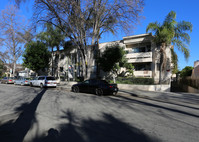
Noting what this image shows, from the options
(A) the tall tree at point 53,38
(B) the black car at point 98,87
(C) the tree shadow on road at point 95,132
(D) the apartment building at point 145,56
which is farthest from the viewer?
(A) the tall tree at point 53,38

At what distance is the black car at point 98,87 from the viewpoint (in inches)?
465

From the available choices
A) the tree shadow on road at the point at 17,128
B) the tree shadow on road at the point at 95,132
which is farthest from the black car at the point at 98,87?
the tree shadow on road at the point at 17,128

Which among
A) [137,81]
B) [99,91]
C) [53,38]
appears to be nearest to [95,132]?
[99,91]

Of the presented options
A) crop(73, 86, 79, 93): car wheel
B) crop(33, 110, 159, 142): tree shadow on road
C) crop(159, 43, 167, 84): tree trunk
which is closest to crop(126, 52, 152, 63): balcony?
crop(159, 43, 167, 84): tree trunk

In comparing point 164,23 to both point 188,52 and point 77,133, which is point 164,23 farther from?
point 77,133

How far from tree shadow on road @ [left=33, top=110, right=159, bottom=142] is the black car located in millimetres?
6611

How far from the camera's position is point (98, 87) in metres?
12.1

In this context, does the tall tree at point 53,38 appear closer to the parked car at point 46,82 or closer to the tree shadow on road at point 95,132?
the parked car at point 46,82

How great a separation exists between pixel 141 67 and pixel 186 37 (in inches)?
310

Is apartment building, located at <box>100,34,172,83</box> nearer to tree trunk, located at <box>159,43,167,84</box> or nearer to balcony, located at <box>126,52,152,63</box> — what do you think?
balcony, located at <box>126,52,152,63</box>

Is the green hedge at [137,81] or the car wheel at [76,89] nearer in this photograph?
the car wheel at [76,89]

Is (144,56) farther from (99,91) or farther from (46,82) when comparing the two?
(46,82)

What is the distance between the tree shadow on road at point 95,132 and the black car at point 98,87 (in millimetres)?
6611

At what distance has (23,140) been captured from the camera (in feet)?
11.9
